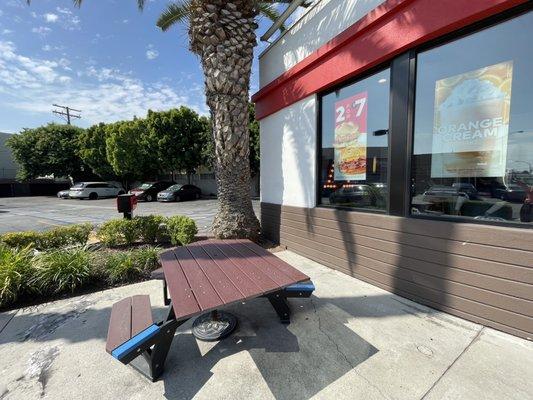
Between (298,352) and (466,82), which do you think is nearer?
(298,352)

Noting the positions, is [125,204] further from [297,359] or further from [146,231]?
[297,359]

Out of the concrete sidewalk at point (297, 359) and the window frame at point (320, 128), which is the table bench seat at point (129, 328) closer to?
the concrete sidewalk at point (297, 359)

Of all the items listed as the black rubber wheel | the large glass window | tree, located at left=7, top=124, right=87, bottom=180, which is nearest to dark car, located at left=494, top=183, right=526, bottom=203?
the large glass window

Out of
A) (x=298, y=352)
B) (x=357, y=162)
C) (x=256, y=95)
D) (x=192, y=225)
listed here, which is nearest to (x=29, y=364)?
(x=298, y=352)

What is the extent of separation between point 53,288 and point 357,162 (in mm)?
4743

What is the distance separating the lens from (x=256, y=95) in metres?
6.48

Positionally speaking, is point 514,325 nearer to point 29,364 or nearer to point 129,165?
point 29,364

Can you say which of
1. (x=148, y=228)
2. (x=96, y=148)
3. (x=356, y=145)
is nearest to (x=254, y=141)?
(x=148, y=228)

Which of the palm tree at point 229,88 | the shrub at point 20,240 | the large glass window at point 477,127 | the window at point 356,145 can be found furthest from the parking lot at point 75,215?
the large glass window at point 477,127

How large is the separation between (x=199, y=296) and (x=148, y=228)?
4.53m

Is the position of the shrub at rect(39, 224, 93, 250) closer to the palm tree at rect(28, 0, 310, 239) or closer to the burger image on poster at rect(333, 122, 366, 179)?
the palm tree at rect(28, 0, 310, 239)

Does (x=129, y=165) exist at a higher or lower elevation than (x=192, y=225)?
higher

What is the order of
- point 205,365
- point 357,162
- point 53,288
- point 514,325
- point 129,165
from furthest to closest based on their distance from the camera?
1. point 129,165
2. point 357,162
3. point 53,288
4. point 514,325
5. point 205,365

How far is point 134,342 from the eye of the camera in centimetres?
179
